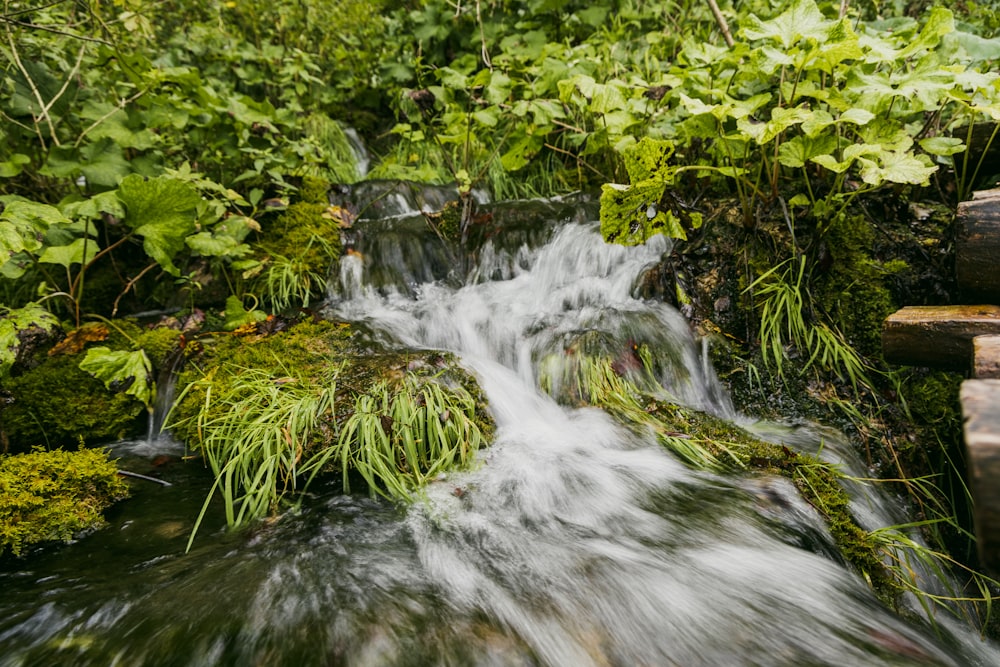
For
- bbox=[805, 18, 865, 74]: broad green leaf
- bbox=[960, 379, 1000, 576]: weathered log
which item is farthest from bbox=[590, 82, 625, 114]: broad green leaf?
bbox=[960, 379, 1000, 576]: weathered log

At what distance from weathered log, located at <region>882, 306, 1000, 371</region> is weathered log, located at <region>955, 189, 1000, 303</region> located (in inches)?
4.2

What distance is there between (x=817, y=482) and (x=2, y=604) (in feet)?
9.71

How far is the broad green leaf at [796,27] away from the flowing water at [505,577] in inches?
73.6

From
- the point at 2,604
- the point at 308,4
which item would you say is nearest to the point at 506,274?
the point at 2,604

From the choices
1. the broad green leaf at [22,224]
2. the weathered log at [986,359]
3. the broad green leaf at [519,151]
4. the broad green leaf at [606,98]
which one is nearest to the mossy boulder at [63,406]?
the broad green leaf at [22,224]

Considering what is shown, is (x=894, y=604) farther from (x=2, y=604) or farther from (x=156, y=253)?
(x=156, y=253)

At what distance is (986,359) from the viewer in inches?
53.4

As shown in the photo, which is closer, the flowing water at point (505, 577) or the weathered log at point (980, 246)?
the flowing water at point (505, 577)

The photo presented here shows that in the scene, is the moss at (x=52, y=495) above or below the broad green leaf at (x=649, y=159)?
below

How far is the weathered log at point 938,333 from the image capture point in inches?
67.1

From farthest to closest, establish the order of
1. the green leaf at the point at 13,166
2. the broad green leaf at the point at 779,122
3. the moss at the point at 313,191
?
the moss at the point at 313,191, the green leaf at the point at 13,166, the broad green leaf at the point at 779,122

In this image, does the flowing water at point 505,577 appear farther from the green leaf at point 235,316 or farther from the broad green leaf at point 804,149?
the broad green leaf at point 804,149

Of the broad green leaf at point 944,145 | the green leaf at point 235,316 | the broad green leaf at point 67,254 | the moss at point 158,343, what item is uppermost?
the broad green leaf at point 944,145

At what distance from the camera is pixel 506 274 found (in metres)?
3.99
